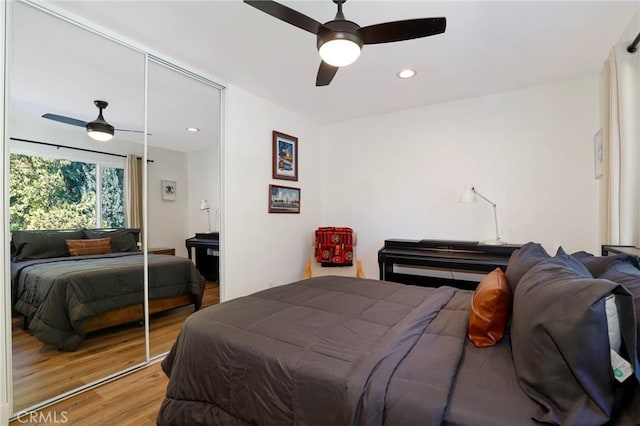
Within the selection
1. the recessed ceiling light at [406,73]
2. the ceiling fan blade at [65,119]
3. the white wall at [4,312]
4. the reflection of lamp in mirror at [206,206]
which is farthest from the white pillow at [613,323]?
the ceiling fan blade at [65,119]

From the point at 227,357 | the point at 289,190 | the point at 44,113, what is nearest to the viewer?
the point at 227,357

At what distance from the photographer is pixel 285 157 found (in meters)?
3.92

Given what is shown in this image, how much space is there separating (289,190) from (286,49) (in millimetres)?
1850

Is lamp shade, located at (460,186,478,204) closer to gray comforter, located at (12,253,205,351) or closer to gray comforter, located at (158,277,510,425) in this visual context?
gray comforter, located at (158,277,510,425)

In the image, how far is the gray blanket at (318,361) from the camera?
100 centimetres

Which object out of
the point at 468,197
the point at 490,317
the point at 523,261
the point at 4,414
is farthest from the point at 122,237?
the point at 468,197

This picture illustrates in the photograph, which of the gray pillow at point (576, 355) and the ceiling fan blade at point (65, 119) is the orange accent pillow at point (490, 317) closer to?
the gray pillow at point (576, 355)

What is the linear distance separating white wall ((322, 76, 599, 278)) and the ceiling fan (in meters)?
2.20

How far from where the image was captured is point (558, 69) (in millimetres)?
2836

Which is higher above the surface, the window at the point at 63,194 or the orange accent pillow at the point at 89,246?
the window at the point at 63,194

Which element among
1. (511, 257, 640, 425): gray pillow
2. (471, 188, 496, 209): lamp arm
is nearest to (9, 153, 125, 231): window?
(511, 257, 640, 425): gray pillow

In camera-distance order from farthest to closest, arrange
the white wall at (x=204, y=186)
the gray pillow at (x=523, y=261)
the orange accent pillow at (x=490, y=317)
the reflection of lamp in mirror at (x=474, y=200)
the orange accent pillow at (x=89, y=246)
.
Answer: the reflection of lamp in mirror at (x=474, y=200) → the white wall at (x=204, y=186) → the orange accent pillow at (x=89, y=246) → the gray pillow at (x=523, y=261) → the orange accent pillow at (x=490, y=317)

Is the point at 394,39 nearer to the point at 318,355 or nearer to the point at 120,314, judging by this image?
the point at 318,355

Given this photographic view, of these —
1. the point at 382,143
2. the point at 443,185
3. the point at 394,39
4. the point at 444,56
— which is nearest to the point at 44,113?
the point at 394,39
